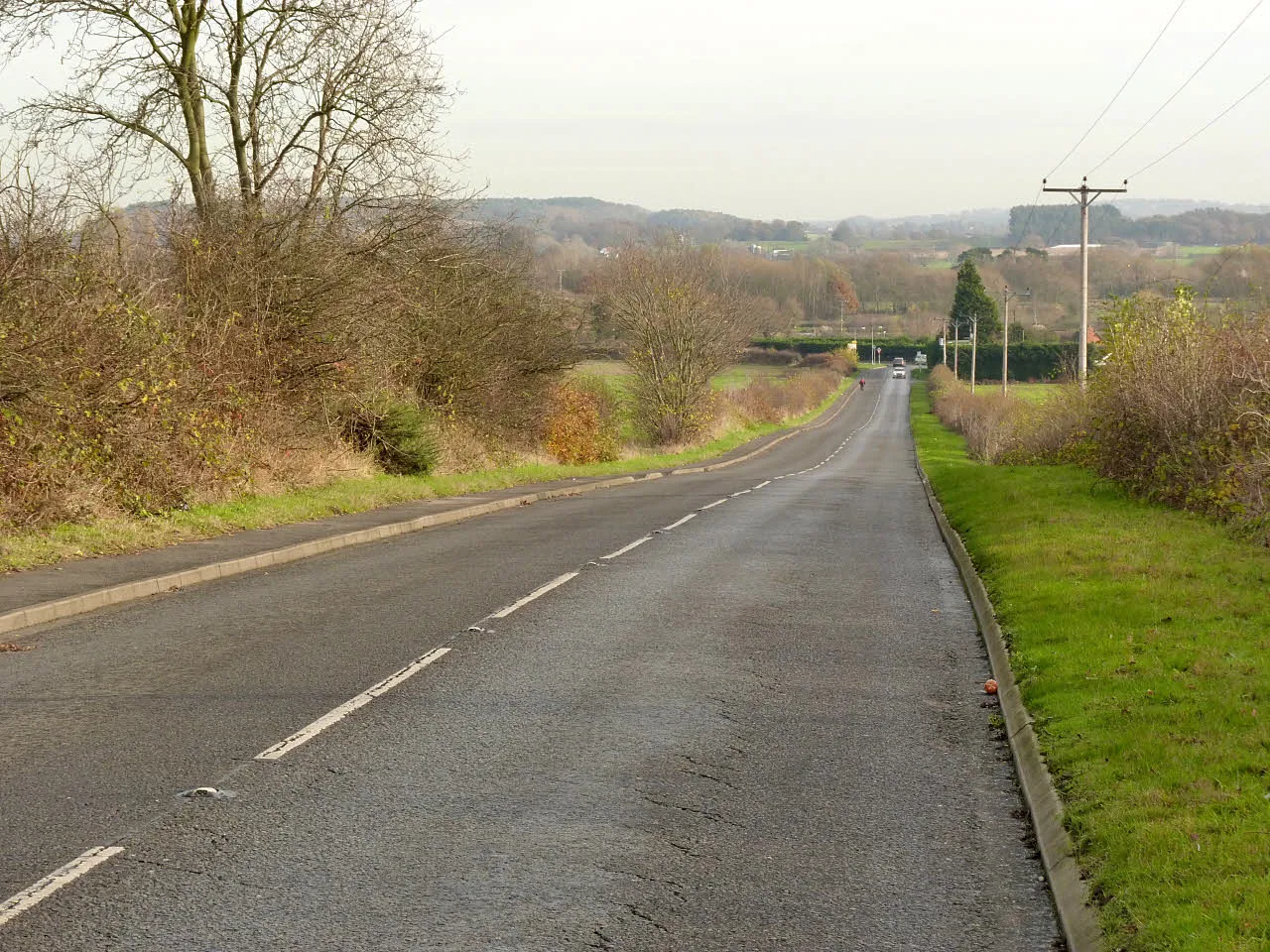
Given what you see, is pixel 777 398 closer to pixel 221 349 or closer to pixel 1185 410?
pixel 221 349

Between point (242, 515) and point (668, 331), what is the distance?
134 feet

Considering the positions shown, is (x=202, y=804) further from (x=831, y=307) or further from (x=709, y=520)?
(x=831, y=307)

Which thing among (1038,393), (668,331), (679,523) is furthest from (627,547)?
(1038,393)

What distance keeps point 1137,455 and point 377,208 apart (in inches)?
570

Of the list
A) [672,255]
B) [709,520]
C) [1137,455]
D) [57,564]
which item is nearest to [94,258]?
[57,564]

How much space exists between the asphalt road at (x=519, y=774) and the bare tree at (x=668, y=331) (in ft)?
147

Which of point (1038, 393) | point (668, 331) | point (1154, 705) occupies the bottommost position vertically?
point (1038, 393)

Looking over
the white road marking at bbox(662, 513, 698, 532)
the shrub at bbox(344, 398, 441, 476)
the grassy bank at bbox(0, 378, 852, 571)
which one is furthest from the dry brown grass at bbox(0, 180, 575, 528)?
the white road marking at bbox(662, 513, 698, 532)

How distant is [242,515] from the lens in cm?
1770

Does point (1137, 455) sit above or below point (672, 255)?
below

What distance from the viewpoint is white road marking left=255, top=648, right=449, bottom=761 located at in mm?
6891

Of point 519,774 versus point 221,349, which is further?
point 221,349

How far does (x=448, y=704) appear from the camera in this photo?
316 inches

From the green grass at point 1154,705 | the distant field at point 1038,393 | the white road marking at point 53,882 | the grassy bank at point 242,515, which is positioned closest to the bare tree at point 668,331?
the distant field at point 1038,393
